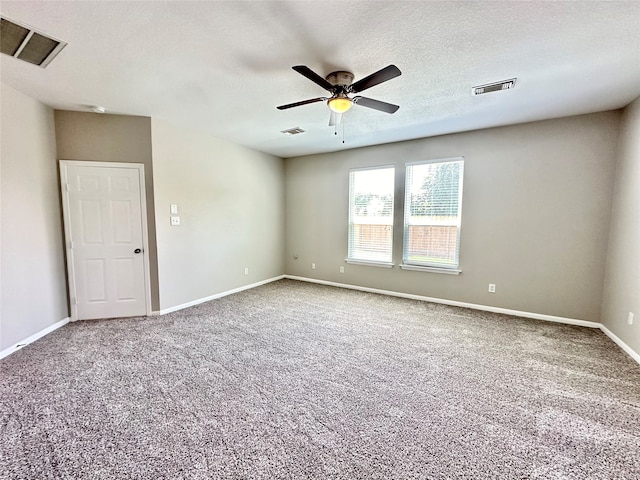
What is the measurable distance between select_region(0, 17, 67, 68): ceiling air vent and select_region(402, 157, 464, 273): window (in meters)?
4.39

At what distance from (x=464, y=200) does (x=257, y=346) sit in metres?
3.63

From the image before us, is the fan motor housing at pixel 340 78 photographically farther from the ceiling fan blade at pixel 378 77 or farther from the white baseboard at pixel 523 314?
the white baseboard at pixel 523 314

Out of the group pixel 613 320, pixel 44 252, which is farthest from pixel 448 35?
pixel 44 252

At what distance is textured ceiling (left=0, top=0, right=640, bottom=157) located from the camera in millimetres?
1693

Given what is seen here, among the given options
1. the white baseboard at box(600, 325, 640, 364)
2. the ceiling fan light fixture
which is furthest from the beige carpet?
the ceiling fan light fixture

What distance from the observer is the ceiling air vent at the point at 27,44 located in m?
1.86

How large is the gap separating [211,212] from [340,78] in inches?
122

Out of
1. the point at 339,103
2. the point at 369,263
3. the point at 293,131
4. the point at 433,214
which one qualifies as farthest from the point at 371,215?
the point at 339,103

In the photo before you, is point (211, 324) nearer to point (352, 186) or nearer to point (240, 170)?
point (240, 170)

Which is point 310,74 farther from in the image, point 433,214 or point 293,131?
point 433,214

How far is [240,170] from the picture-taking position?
4.98m

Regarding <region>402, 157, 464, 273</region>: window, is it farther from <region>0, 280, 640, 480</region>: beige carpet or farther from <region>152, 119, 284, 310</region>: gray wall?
<region>152, 119, 284, 310</region>: gray wall

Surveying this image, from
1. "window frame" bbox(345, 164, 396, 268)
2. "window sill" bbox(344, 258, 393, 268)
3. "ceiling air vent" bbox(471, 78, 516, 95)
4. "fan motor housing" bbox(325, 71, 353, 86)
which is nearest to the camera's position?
"fan motor housing" bbox(325, 71, 353, 86)

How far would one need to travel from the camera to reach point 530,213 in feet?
12.1
